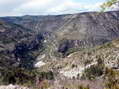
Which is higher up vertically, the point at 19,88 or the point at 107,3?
the point at 107,3

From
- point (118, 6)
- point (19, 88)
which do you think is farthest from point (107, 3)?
point (19, 88)

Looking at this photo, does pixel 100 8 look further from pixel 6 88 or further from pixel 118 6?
pixel 6 88

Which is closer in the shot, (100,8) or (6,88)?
(100,8)

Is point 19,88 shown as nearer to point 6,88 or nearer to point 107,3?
point 6,88

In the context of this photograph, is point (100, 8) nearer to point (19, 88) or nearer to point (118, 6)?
point (118, 6)

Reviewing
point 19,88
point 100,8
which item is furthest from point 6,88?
point 100,8

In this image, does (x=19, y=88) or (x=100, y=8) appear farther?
(x=19, y=88)

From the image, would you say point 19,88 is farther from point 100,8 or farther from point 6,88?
point 100,8
